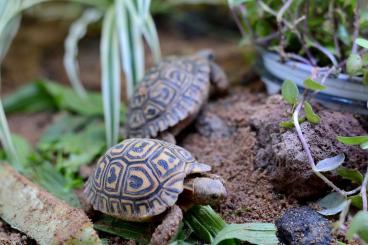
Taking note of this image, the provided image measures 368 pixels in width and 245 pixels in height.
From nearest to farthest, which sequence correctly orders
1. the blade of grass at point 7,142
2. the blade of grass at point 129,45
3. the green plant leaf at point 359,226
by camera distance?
the green plant leaf at point 359,226
the blade of grass at point 7,142
the blade of grass at point 129,45

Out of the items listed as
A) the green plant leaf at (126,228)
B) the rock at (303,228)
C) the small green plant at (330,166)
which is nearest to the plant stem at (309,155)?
the small green plant at (330,166)

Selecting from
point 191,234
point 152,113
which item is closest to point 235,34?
point 152,113

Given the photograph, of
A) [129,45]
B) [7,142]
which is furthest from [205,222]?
[129,45]

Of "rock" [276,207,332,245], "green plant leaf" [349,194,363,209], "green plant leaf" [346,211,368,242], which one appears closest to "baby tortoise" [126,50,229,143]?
"rock" [276,207,332,245]

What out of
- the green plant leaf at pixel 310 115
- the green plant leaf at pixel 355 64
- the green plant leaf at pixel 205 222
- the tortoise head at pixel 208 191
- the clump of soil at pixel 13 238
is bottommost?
the green plant leaf at pixel 205 222

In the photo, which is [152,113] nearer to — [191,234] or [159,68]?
[159,68]

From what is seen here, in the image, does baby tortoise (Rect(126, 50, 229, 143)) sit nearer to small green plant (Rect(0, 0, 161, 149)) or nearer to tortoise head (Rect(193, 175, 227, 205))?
small green plant (Rect(0, 0, 161, 149))

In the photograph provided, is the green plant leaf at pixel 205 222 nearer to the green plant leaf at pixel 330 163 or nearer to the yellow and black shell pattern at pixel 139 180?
the yellow and black shell pattern at pixel 139 180
